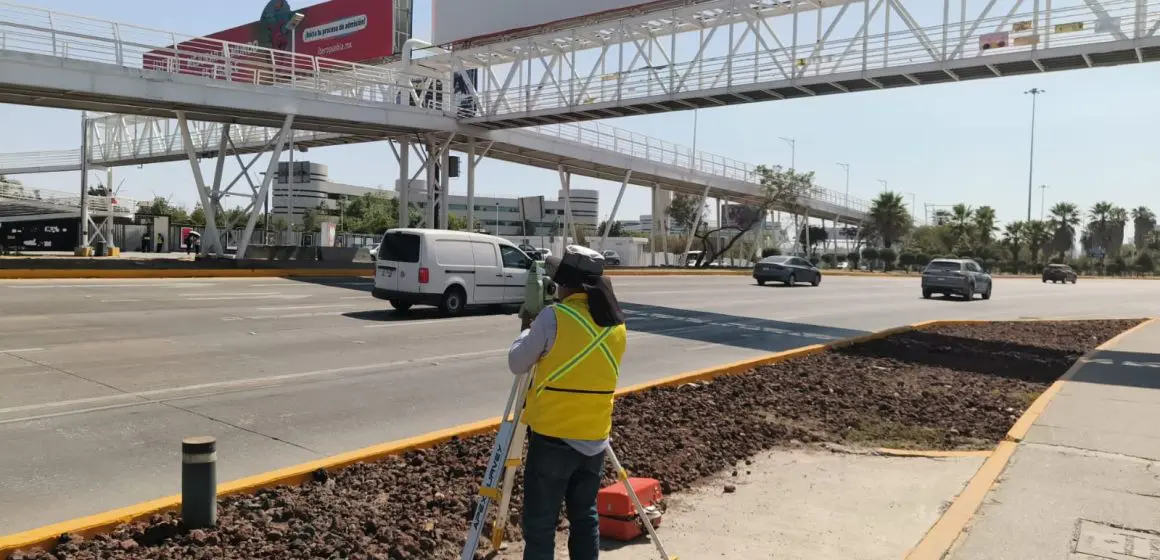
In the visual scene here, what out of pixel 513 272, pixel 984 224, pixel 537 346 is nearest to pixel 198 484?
pixel 537 346

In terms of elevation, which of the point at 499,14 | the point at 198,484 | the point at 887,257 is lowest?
the point at 198,484

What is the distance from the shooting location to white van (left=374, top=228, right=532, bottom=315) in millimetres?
16812

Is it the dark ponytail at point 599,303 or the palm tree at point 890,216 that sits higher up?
the palm tree at point 890,216

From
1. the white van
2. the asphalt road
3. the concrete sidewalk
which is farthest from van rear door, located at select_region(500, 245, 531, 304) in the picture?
the concrete sidewalk

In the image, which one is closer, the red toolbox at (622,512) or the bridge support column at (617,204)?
the red toolbox at (622,512)

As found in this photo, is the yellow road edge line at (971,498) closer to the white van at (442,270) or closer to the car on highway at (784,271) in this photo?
the white van at (442,270)

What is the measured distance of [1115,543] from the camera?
4.55m

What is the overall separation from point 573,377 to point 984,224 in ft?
334

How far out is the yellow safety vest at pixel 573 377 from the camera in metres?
3.42

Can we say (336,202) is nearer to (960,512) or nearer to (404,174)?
(404,174)

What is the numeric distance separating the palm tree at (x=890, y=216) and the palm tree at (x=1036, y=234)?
708 inches

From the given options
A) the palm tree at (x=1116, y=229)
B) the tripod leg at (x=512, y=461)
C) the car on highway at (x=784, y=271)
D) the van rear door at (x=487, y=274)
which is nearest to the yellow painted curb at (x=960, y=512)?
the tripod leg at (x=512, y=461)

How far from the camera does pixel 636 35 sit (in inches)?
1162

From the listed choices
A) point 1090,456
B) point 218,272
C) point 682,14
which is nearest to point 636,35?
point 682,14
